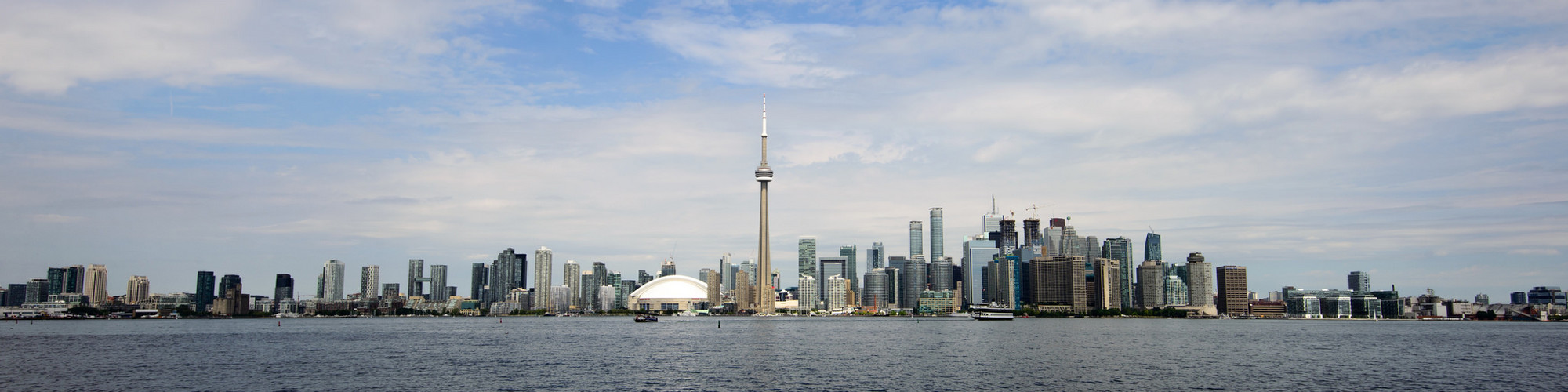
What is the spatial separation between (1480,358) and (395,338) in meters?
147

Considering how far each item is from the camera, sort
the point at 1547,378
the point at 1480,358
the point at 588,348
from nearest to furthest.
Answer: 1. the point at 1547,378
2. the point at 1480,358
3. the point at 588,348

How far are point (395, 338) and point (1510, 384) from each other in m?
143

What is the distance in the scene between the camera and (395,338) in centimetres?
15412

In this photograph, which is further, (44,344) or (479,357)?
(44,344)

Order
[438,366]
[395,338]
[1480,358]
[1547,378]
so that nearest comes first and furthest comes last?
[1547,378] < [438,366] < [1480,358] < [395,338]

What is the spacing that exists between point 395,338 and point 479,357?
2457 inches

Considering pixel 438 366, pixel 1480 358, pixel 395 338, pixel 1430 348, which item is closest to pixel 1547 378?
pixel 1480 358

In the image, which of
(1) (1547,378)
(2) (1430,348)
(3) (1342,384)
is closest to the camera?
(3) (1342,384)

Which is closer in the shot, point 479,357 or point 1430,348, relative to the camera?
point 479,357

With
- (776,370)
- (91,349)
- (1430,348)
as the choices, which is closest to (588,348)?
(776,370)

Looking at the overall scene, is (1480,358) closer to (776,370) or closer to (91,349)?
(776,370)

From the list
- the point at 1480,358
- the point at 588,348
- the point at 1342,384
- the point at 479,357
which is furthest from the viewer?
the point at 588,348

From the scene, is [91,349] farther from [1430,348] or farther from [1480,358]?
[1430,348]

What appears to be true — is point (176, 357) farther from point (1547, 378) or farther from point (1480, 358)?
point (1480, 358)
